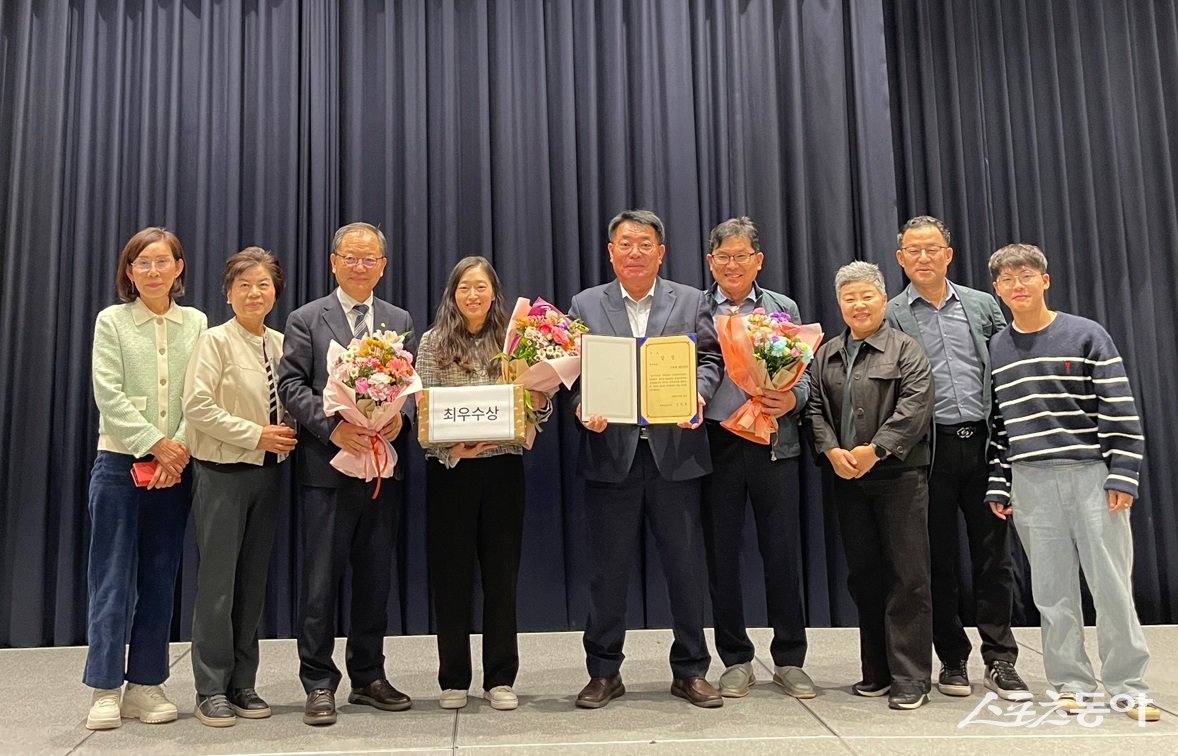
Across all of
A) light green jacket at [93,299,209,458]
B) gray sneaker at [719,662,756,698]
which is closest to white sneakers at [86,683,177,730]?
light green jacket at [93,299,209,458]

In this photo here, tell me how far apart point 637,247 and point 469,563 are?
137 cm

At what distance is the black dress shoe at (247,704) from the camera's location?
310cm

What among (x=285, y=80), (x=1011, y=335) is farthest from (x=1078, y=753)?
(x=285, y=80)

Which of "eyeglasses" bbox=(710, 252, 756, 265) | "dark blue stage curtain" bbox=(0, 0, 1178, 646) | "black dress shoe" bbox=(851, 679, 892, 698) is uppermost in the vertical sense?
"dark blue stage curtain" bbox=(0, 0, 1178, 646)

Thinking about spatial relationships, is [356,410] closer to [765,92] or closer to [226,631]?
[226,631]

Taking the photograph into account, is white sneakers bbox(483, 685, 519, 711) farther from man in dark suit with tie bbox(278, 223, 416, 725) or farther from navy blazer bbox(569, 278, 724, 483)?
navy blazer bbox(569, 278, 724, 483)

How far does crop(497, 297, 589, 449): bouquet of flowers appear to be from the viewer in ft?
10.4

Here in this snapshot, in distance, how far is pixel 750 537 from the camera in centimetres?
488

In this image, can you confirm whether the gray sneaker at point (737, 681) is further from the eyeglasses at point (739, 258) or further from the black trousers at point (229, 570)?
the black trousers at point (229, 570)

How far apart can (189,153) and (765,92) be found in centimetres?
334

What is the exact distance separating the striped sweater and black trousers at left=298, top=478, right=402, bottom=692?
2334 millimetres

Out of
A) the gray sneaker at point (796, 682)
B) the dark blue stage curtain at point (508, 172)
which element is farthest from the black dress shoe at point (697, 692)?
the dark blue stage curtain at point (508, 172)

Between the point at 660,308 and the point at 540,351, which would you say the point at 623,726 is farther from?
the point at 660,308

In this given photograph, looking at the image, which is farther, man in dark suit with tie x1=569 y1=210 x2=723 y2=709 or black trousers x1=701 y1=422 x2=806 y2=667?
black trousers x1=701 y1=422 x2=806 y2=667
